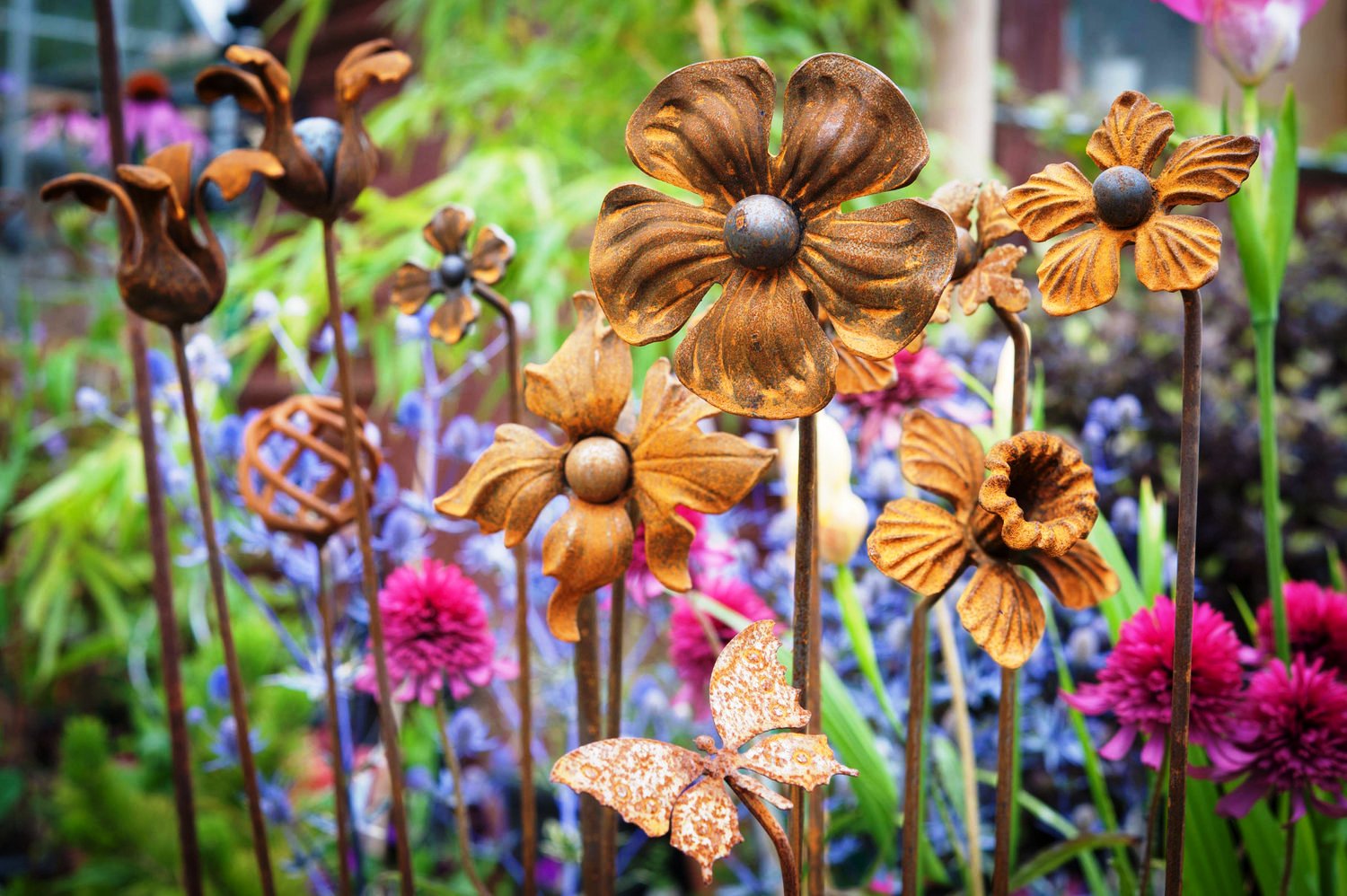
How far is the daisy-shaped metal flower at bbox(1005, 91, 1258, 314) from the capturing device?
0.92 ft

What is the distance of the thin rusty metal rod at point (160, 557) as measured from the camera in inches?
18.2

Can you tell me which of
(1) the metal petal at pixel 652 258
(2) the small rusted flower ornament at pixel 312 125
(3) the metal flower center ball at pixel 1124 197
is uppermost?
(2) the small rusted flower ornament at pixel 312 125

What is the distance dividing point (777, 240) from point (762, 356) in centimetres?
3

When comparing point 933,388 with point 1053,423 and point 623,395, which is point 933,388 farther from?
point 1053,423

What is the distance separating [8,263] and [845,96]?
230cm

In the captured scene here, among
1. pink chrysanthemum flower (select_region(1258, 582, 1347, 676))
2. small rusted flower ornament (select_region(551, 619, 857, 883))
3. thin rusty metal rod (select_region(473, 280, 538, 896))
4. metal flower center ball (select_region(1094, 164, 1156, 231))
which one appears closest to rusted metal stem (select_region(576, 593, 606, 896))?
thin rusty metal rod (select_region(473, 280, 538, 896))

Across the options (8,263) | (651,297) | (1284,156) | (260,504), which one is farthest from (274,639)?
(8,263)

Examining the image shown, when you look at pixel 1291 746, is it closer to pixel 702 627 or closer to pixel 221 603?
pixel 702 627

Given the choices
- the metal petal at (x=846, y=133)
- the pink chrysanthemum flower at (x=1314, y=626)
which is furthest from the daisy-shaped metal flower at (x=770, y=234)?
the pink chrysanthemum flower at (x=1314, y=626)

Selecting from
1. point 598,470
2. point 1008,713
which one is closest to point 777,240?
point 598,470

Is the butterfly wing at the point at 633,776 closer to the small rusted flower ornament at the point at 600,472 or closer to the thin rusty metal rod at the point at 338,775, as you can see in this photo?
the small rusted flower ornament at the point at 600,472

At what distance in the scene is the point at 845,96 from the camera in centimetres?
29

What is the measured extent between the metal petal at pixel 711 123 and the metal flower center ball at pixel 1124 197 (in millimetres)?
105

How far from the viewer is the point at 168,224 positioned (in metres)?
0.41
